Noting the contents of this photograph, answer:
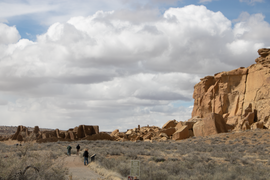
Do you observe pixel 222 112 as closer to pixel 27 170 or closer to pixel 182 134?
pixel 182 134

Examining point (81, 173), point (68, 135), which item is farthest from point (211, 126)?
point (81, 173)

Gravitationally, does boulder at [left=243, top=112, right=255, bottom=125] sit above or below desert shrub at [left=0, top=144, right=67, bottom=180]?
above

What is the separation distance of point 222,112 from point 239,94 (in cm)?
546

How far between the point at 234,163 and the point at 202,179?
243 inches

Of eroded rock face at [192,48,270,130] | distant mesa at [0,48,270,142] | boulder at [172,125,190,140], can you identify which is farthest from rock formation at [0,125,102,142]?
eroded rock face at [192,48,270,130]

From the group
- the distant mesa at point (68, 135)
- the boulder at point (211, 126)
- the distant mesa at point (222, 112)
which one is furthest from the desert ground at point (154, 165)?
the distant mesa at point (68, 135)

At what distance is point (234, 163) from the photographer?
18047mm

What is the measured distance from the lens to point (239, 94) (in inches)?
2083

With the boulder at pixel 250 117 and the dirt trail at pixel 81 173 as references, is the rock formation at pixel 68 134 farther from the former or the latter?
the boulder at pixel 250 117

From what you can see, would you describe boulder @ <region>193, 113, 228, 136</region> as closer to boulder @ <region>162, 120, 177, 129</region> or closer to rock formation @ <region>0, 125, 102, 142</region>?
boulder @ <region>162, 120, 177, 129</region>

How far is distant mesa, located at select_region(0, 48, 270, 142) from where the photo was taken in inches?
1566

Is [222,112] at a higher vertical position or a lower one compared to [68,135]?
higher

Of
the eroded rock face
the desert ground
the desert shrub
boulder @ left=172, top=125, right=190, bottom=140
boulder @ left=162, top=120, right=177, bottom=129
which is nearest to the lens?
the desert shrub

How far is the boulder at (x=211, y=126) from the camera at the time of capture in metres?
37.4
